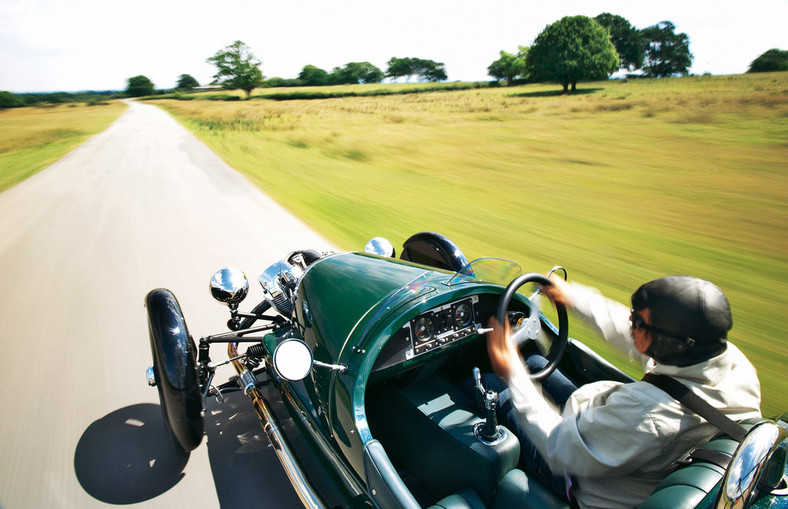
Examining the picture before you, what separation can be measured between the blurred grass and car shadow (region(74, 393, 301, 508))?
3027 mm

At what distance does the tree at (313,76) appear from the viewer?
52.4 metres

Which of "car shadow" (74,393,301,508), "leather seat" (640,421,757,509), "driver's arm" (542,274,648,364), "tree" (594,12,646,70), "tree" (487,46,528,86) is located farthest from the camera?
"tree" (487,46,528,86)

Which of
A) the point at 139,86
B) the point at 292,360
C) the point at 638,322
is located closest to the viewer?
the point at 638,322

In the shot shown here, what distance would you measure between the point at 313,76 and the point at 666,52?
3634 centimetres

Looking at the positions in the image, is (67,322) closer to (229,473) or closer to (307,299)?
(229,473)

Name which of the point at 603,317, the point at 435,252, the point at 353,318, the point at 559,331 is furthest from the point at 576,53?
the point at 353,318

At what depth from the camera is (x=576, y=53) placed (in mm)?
31562

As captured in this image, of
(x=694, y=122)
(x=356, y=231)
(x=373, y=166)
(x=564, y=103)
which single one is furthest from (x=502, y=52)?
(x=356, y=231)

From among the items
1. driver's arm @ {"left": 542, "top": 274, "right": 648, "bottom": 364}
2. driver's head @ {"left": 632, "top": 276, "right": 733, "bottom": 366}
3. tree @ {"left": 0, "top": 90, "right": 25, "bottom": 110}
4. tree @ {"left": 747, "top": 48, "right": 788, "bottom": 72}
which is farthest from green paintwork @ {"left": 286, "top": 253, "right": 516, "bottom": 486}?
tree @ {"left": 0, "top": 90, "right": 25, "bottom": 110}

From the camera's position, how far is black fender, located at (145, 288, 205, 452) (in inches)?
104

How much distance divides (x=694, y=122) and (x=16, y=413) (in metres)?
17.5

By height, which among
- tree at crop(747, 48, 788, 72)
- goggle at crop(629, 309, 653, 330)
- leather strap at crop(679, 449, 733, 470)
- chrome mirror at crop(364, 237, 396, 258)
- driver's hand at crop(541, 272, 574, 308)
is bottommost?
leather strap at crop(679, 449, 733, 470)

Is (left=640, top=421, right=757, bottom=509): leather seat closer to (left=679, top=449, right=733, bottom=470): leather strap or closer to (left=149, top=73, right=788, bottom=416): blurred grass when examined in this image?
(left=679, top=449, right=733, bottom=470): leather strap

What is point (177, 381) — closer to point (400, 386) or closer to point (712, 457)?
point (400, 386)
